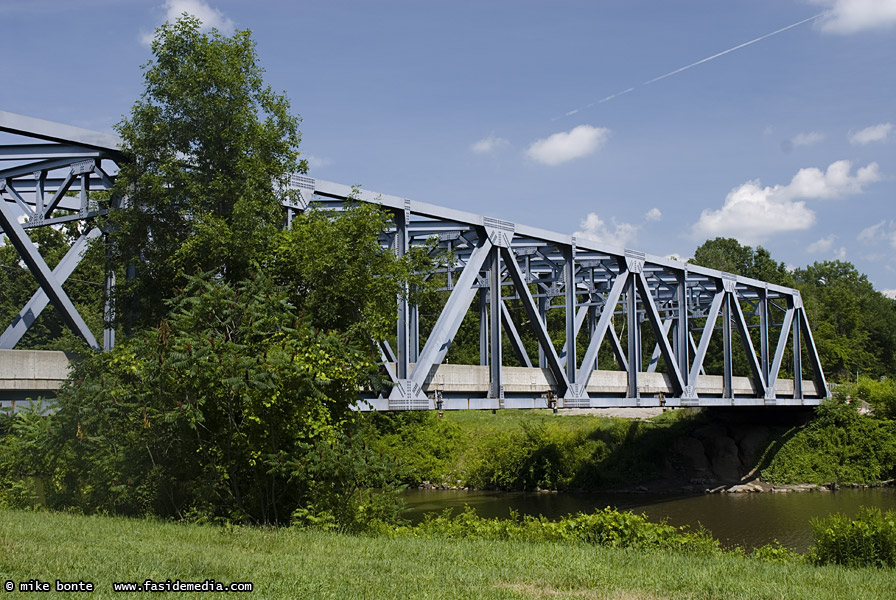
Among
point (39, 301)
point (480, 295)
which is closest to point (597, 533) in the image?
point (39, 301)

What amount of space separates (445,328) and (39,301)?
35.3ft

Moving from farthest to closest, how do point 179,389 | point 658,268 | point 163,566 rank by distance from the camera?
1. point 658,268
2. point 179,389
3. point 163,566

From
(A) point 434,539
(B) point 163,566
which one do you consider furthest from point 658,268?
(B) point 163,566

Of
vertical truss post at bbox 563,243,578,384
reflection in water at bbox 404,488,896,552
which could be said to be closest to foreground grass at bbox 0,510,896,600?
vertical truss post at bbox 563,243,578,384

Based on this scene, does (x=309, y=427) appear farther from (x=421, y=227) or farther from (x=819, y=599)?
(x=421, y=227)

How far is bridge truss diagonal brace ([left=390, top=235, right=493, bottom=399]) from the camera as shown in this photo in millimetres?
23750

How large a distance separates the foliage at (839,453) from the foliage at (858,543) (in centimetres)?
3505

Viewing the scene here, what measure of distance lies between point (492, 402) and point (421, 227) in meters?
6.84

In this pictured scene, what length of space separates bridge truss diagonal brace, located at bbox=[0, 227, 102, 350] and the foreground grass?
382 centimetres

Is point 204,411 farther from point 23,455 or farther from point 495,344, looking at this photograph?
point 495,344

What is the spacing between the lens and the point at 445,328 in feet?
80.4

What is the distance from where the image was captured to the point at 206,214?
17.3 meters

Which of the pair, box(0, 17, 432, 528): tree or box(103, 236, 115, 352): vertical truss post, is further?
box(103, 236, 115, 352): vertical truss post

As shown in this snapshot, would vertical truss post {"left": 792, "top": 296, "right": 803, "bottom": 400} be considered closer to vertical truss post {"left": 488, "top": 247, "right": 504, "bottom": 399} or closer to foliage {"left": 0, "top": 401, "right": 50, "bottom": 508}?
vertical truss post {"left": 488, "top": 247, "right": 504, "bottom": 399}
